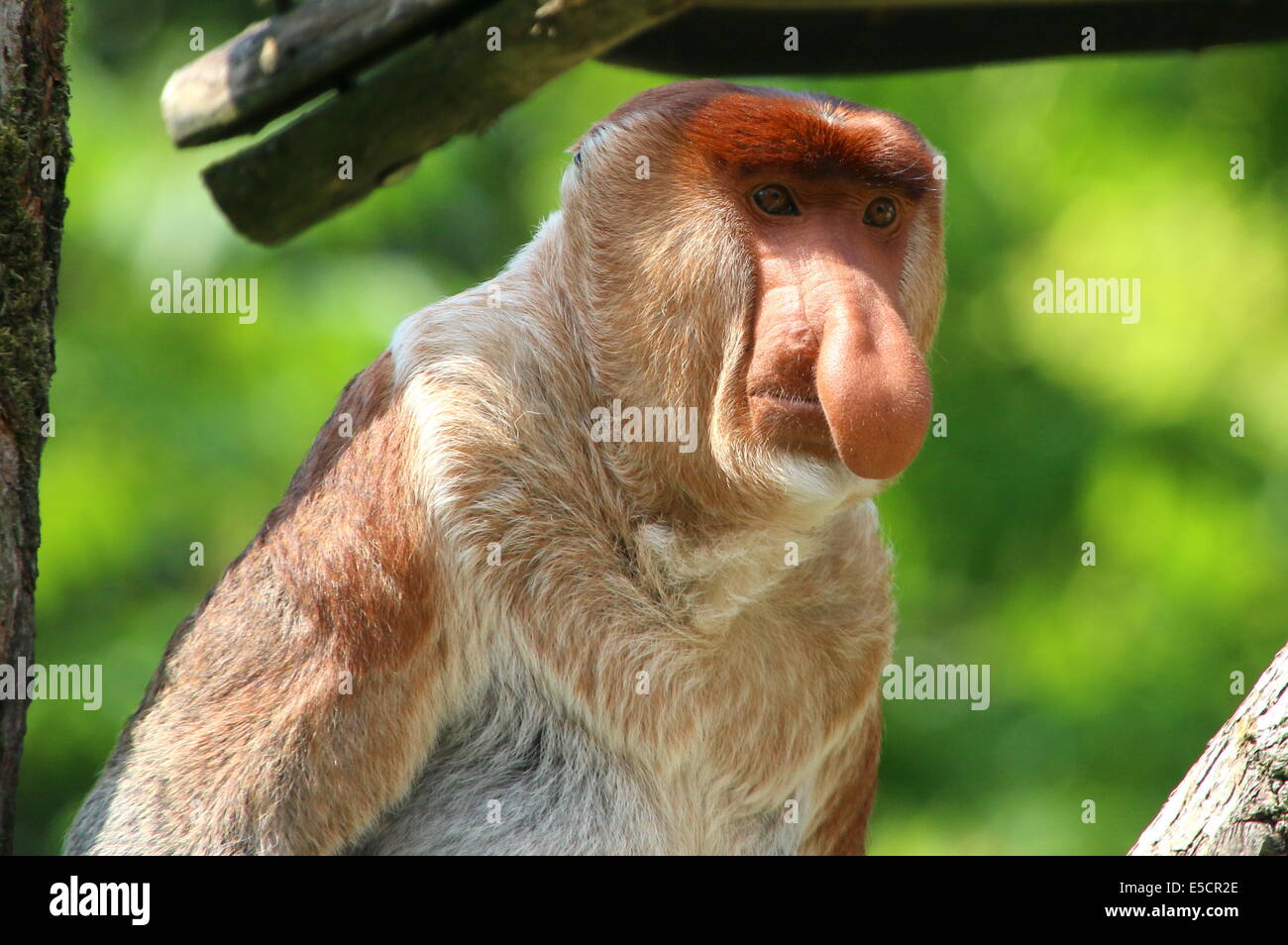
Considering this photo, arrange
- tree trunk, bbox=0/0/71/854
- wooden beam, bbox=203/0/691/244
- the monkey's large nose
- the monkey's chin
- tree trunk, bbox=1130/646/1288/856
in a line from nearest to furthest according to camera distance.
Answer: tree trunk, bbox=1130/646/1288/856 → the monkey's large nose → tree trunk, bbox=0/0/71/854 → the monkey's chin → wooden beam, bbox=203/0/691/244

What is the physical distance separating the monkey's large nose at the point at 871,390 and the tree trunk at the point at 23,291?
169 centimetres

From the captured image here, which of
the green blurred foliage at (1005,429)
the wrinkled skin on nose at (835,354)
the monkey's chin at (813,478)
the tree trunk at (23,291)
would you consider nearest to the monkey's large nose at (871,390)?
the wrinkled skin on nose at (835,354)

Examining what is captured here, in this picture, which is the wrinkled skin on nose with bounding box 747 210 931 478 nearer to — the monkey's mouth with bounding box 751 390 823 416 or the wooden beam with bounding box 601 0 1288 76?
the monkey's mouth with bounding box 751 390 823 416

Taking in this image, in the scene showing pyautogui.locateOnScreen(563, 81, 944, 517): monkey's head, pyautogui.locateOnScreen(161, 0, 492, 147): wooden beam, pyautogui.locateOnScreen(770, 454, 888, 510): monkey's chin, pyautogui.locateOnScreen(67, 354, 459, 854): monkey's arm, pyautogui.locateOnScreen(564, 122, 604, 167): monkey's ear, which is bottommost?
pyautogui.locateOnScreen(67, 354, 459, 854): monkey's arm

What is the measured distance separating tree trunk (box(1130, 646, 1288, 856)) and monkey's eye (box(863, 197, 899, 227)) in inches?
54.3

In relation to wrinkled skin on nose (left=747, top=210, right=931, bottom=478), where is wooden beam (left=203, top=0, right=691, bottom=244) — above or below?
above

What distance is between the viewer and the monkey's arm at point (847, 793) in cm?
381

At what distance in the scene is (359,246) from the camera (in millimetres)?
9664

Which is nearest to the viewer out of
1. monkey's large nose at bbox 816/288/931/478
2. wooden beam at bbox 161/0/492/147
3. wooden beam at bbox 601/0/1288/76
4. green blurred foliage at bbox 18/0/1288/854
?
monkey's large nose at bbox 816/288/931/478

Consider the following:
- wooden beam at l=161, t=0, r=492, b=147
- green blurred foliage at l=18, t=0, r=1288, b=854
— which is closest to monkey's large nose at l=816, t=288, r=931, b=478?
wooden beam at l=161, t=0, r=492, b=147

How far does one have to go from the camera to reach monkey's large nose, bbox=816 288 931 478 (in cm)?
289

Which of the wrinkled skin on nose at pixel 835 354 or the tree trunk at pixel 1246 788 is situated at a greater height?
the wrinkled skin on nose at pixel 835 354

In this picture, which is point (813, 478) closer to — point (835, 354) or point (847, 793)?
point (835, 354)

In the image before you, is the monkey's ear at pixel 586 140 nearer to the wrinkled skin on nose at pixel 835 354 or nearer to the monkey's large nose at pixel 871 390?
the wrinkled skin on nose at pixel 835 354
